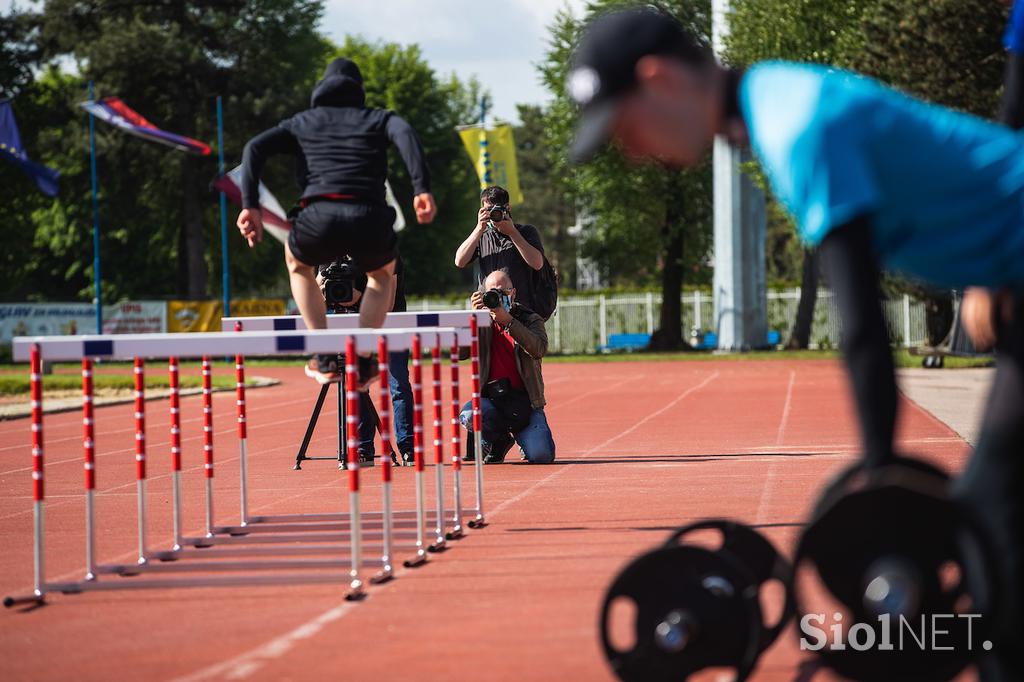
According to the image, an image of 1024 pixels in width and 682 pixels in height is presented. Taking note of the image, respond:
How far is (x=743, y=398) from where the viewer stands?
2109 centimetres

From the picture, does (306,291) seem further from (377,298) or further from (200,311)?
(200,311)

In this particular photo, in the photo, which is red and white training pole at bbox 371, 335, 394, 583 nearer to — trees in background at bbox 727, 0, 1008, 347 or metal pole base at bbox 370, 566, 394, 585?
metal pole base at bbox 370, 566, 394, 585

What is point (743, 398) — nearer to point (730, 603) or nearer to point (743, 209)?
point (730, 603)

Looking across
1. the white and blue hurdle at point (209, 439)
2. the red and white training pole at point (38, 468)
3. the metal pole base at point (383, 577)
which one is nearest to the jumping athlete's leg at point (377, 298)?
the white and blue hurdle at point (209, 439)

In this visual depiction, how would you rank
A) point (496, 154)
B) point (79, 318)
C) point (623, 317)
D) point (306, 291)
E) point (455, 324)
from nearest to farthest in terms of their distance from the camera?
point (306, 291) → point (455, 324) → point (496, 154) → point (79, 318) → point (623, 317)

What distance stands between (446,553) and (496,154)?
76.7ft

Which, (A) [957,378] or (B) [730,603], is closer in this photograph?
(B) [730,603]

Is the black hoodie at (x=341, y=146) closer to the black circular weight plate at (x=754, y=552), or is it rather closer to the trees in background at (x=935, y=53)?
the black circular weight plate at (x=754, y=552)

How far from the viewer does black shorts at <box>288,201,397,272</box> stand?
712 centimetres

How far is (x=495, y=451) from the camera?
1222 centimetres

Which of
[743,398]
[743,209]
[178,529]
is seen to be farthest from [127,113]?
[178,529]

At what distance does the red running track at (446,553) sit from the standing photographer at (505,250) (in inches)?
64.4

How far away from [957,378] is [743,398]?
16.4 feet

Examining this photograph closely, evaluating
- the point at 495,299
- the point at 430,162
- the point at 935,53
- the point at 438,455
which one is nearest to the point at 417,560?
the point at 438,455
